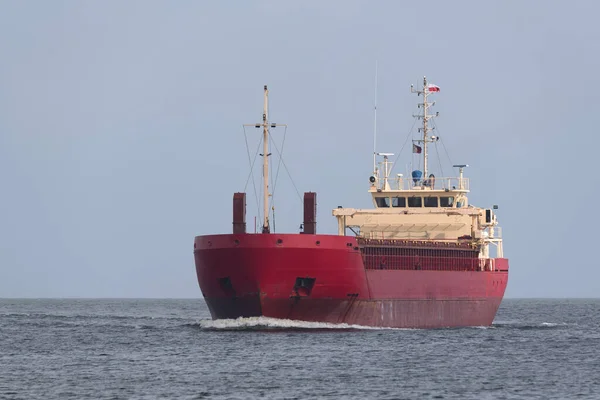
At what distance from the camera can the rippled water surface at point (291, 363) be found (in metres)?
33.6

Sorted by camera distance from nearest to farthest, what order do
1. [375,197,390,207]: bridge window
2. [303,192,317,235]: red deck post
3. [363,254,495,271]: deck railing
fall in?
[303,192,317,235]: red deck post → [363,254,495,271]: deck railing → [375,197,390,207]: bridge window

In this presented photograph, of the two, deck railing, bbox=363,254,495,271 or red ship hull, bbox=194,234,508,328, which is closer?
red ship hull, bbox=194,234,508,328

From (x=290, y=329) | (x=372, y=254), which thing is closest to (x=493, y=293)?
(x=372, y=254)

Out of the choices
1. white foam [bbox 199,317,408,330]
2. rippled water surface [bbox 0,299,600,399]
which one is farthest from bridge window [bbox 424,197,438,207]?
white foam [bbox 199,317,408,330]

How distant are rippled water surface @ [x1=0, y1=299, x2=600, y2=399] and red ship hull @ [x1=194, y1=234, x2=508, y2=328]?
2.24 feet

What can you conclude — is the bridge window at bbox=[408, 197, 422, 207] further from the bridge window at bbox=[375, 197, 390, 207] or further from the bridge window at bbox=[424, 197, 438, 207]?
the bridge window at bbox=[375, 197, 390, 207]

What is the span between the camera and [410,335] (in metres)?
50.8

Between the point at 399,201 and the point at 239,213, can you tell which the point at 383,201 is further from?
the point at 239,213

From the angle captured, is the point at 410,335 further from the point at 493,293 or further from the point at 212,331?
the point at 493,293

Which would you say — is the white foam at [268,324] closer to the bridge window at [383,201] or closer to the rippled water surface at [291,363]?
the rippled water surface at [291,363]

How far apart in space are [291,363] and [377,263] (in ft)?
49.4

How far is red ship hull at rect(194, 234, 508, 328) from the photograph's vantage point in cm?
4716

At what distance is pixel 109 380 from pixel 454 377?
10340 mm

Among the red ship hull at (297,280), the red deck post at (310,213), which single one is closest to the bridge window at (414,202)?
the red ship hull at (297,280)
